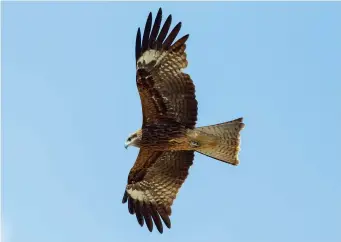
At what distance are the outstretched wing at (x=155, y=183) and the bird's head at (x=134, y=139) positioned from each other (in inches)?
22.1

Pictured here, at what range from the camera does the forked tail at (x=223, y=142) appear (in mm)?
15008

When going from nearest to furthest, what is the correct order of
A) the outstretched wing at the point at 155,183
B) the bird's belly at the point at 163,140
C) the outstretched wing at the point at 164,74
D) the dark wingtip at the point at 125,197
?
the outstretched wing at the point at 164,74
the bird's belly at the point at 163,140
the outstretched wing at the point at 155,183
the dark wingtip at the point at 125,197

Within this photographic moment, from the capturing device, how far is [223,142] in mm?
15102

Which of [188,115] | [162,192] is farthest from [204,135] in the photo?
[162,192]

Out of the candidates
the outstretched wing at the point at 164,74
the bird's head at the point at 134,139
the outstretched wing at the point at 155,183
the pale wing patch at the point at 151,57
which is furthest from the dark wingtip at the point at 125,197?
the pale wing patch at the point at 151,57

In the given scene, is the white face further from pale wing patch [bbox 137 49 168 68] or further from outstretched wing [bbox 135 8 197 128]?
pale wing patch [bbox 137 49 168 68]

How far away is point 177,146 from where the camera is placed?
15070 millimetres

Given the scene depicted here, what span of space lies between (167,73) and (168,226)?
8.56 ft

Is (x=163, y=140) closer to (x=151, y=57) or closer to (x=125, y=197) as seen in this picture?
(x=151, y=57)

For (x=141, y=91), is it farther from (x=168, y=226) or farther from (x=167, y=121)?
(x=168, y=226)

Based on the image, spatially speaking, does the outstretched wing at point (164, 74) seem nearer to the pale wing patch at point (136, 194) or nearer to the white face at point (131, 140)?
the white face at point (131, 140)

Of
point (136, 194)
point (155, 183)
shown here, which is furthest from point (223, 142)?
point (136, 194)

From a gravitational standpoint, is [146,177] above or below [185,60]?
below

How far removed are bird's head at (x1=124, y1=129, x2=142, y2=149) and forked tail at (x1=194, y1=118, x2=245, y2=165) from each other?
96 cm
